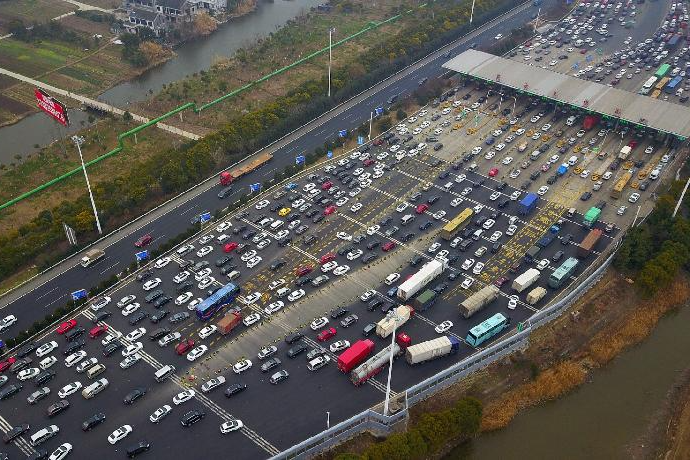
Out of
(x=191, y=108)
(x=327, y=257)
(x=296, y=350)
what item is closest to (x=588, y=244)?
(x=327, y=257)

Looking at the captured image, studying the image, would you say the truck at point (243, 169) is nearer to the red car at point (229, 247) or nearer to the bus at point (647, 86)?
the red car at point (229, 247)

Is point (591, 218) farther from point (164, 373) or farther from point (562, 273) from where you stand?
point (164, 373)

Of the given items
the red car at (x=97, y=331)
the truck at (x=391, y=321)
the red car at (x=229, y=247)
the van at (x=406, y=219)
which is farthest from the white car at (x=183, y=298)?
the van at (x=406, y=219)

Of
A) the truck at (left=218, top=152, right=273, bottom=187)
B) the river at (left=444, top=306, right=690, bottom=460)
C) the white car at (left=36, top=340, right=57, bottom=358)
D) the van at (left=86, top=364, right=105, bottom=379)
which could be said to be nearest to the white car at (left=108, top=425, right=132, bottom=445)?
the van at (left=86, top=364, right=105, bottom=379)

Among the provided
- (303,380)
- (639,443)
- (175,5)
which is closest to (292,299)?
(303,380)

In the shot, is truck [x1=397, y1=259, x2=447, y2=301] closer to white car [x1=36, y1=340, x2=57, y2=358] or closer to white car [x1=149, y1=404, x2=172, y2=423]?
white car [x1=149, y1=404, x2=172, y2=423]

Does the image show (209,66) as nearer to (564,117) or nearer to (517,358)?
(564,117)
